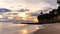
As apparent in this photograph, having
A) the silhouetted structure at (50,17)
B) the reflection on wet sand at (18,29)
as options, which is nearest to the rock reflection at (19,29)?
the reflection on wet sand at (18,29)

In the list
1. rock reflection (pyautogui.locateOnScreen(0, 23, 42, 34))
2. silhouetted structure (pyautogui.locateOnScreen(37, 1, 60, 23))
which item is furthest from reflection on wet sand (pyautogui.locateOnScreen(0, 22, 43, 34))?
silhouetted structure (pyautogui.locateOnScreen(37, 1, 60, 23))

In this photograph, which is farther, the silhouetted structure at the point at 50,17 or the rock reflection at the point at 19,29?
the silhouetted structure at the point at 50,17

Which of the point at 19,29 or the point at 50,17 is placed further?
the point at 50,17

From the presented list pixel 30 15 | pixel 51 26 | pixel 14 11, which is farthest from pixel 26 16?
pixel 51 26

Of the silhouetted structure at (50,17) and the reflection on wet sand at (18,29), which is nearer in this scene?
the reflection on wet sand at (18,29)

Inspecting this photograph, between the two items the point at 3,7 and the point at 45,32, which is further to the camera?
the point at 3,7

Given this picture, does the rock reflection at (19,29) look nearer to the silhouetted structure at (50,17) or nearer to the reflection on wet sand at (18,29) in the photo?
the reflection on wet sand at (18,29)

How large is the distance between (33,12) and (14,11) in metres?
0.18

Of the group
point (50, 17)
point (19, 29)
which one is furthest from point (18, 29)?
point (50, 17)

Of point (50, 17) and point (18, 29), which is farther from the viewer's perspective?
point (50, 17)

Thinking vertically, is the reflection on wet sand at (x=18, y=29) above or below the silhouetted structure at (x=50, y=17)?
below

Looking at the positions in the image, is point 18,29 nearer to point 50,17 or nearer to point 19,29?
point 19,29

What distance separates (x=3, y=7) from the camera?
1.30 meters

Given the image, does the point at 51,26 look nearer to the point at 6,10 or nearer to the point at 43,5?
the point at 43,5
